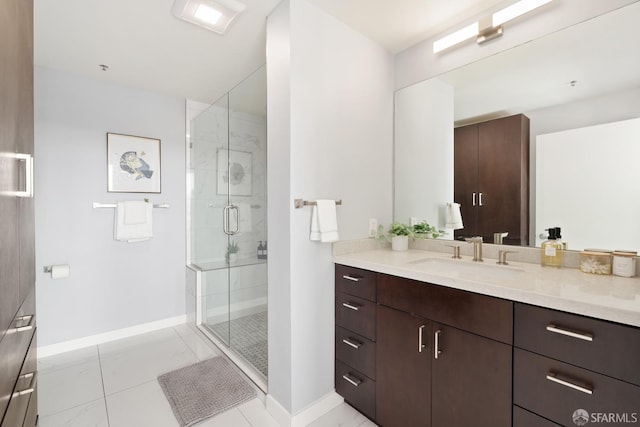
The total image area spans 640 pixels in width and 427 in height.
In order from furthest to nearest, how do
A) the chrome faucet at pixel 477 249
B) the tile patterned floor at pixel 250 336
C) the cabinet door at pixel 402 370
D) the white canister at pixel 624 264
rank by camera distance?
the tile patterned floor at pixel 250 336 < the chrome faucet at pixel 477 249 < the cabinet door at pixel 402 370 < the white canister at pixel 624 264

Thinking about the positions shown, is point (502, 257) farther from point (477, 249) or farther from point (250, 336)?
point (250, 336)

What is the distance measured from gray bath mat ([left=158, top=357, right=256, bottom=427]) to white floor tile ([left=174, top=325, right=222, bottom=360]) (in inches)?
5.9

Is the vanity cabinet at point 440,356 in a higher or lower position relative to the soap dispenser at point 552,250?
lower

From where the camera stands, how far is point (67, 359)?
2346 millimetres

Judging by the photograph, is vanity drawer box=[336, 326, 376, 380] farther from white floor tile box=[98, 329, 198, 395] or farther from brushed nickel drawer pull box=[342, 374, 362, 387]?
white floor tile box=[98, 329, 198, 395]

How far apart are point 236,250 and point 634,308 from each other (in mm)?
2486

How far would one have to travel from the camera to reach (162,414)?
1.72 metres

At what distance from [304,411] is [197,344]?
145 cm

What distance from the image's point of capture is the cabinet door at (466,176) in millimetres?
1848

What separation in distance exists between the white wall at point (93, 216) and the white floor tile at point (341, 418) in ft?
6.90

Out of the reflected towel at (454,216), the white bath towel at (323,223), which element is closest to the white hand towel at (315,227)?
the white bath towel at (323,223)

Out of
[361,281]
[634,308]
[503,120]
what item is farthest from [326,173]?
[634,308]

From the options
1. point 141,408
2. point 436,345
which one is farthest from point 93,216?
point 436,345

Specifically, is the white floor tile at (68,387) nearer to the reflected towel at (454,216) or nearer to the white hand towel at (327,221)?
the white hand towel at (327,221)
